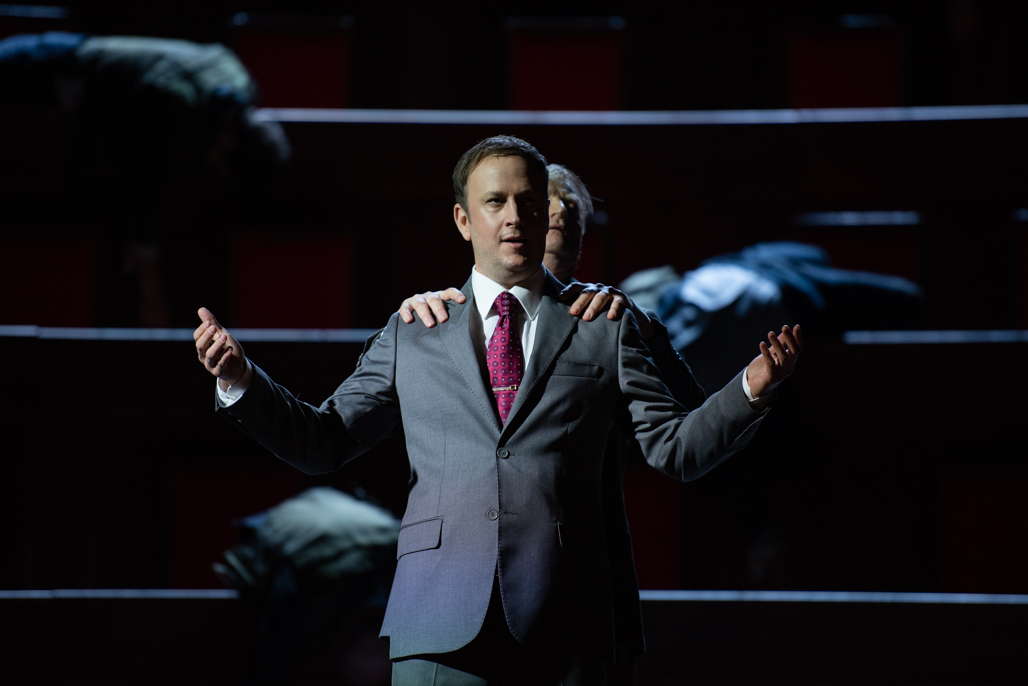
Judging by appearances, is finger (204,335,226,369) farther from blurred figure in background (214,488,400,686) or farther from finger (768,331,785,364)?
blurred figure in background (214,488,400,686)

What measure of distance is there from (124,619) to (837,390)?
12.7 ft

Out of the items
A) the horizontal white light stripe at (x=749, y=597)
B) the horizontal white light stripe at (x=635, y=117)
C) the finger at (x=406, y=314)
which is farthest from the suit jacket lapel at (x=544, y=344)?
the horizontal white light stripe at (x=635, y=117)

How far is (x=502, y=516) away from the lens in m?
1.94

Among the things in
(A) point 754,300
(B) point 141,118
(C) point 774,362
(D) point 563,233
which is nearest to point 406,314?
(C) point 774,362

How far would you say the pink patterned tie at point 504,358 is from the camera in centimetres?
204

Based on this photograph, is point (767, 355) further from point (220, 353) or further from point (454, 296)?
point (220, 353)

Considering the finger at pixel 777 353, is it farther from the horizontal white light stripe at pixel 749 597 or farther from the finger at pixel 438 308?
the horizontal white light stripe at pixel 749 597

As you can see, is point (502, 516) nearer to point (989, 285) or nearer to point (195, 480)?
point (195, 480)

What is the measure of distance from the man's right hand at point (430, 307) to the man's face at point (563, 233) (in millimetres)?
833

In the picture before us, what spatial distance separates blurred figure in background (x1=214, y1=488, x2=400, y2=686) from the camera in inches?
196

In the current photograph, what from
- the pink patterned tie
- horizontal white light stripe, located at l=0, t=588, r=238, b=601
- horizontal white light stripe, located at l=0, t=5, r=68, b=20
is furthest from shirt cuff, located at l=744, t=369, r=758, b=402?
horizontal white light stripe, located at l=0, t=5, r=68, b=20

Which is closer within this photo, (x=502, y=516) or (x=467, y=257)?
(x=502, y=516)

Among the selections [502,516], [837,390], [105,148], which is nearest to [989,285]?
[837,390]

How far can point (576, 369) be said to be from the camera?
2.04 meters
